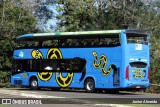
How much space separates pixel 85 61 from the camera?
30.9m

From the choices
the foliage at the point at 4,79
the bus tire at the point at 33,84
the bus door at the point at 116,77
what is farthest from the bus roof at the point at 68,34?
the foliage at the point at 4,79

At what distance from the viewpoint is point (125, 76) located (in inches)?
1128

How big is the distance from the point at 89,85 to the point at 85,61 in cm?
166

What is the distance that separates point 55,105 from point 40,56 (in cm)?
1466

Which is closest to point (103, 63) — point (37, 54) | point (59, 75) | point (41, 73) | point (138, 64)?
point (138, 64)

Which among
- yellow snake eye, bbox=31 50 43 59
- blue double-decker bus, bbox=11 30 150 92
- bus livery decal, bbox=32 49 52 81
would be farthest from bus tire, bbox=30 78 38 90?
yellow snake eye, bbox=31 50 43 59

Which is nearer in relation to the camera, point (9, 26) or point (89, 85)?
point (89, 85)

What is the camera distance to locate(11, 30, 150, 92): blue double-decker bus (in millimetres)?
28828

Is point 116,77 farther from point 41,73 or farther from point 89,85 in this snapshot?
point 41,73

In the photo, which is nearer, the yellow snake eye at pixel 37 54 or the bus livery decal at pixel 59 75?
the bus livery decal at pixel 59 75

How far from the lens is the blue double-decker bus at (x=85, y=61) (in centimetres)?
2883

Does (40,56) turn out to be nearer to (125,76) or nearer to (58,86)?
(58,86)

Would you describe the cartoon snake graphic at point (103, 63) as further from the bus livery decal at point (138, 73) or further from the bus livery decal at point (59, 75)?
the bus livery decal at point (59, 75)

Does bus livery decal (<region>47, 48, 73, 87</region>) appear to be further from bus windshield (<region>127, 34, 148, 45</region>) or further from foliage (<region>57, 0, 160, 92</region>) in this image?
foliage (<region>57, 0, 160, 92</region>)
